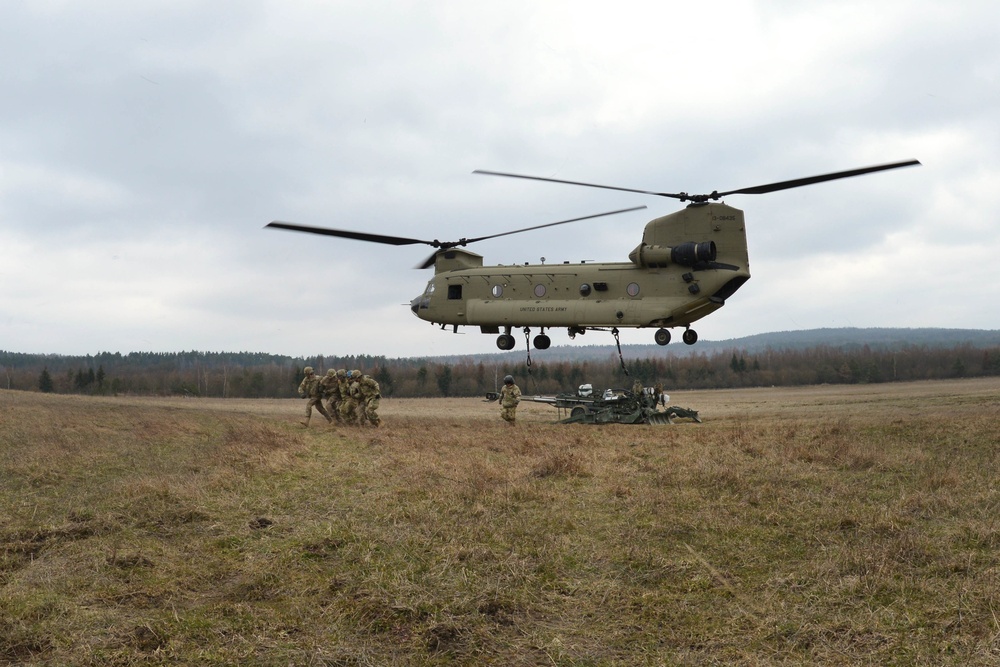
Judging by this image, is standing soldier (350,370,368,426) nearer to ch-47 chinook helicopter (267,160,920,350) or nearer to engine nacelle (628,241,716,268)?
ch-47 chinook helicopter (267,160,920,350)

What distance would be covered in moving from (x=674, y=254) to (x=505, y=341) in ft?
17.5

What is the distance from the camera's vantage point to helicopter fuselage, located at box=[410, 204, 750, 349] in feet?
57.4

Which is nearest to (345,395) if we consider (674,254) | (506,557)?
(674,254)

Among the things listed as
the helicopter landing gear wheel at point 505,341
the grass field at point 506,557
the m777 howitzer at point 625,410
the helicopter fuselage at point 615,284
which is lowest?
the grass field at point 506,557

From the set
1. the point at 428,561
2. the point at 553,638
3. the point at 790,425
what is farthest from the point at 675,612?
the point at 790,425

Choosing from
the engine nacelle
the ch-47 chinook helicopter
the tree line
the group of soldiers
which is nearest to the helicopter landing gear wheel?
the ch-47 chinook helicopter

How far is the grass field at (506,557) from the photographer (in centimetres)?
715

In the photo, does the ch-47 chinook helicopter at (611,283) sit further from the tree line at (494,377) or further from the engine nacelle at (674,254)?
the tree line at (494,377)

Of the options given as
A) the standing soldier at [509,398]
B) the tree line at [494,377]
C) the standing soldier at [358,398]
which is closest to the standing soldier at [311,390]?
the standing soldier at [358,398]

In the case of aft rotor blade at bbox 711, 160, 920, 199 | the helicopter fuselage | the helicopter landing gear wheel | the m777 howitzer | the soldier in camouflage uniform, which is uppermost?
aft rotor blade at bbox 711, 160, 920, 199

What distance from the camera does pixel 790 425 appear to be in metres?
21.6

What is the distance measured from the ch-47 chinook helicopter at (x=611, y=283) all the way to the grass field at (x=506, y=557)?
379 centimetres

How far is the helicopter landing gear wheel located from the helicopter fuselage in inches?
3.1

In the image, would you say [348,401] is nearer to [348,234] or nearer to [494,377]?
[348,234]
